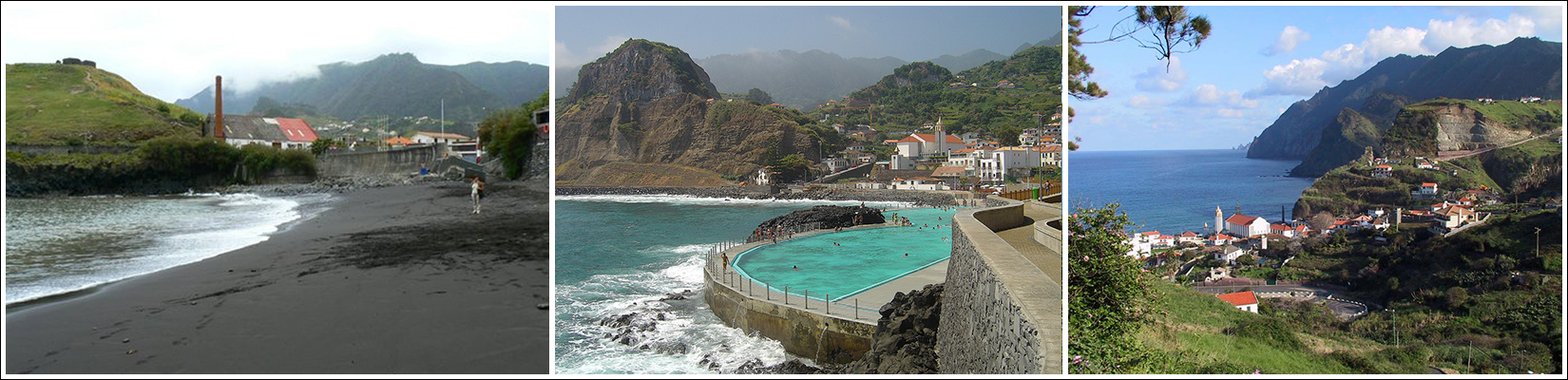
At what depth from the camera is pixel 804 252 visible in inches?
147

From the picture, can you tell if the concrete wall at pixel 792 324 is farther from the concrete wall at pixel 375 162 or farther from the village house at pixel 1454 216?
the concrete wall at pixel 375 162

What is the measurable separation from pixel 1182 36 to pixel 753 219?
2.21m

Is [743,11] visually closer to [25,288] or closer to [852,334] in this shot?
[852,334]

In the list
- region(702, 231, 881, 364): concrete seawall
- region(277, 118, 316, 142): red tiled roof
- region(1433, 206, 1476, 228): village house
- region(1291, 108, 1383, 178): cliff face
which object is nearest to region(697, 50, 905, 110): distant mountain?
region(702, 231, 881, 364): concrete seawall

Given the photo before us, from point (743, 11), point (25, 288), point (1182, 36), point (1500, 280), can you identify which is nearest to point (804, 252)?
point (743, 11)

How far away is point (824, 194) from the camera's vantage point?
12.2ft

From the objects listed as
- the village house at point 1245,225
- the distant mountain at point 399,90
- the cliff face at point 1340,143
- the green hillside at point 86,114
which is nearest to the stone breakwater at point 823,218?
the village house at point 1245,225

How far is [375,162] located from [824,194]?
98.1ft

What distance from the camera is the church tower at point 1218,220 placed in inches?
137

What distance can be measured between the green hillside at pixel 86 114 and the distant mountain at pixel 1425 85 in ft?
59.7

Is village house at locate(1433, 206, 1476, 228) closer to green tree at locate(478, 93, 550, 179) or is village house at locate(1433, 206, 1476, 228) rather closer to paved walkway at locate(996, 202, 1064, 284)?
paved walkway at locate(996, 202, 1064, 284)

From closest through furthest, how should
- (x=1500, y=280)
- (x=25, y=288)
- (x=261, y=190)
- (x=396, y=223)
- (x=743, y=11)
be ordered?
(x=743, y=11) → (x=1500, y=280) → (x=25, y=288) → (x=396, y=223) → (x=261, y=190)

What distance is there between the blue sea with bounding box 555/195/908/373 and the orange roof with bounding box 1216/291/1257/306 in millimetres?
2022

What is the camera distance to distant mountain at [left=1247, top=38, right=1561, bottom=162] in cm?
311
